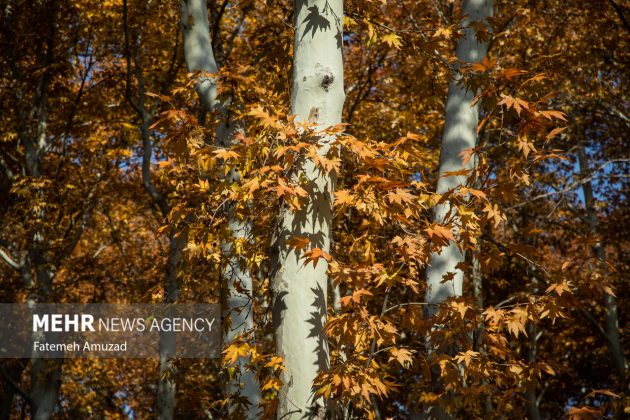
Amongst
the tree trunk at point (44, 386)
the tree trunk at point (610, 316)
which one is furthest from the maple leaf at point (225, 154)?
the tree trunk at point (610, 316)

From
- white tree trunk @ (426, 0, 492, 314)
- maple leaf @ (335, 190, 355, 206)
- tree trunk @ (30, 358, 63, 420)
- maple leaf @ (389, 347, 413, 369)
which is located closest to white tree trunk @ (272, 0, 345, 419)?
maple leaf @ (335, 190, 355, 206)

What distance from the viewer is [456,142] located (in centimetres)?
582

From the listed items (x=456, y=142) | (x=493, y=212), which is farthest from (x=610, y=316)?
(x=493, y=212)

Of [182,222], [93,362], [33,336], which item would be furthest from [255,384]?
[93,362]

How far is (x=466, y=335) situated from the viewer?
449 cm

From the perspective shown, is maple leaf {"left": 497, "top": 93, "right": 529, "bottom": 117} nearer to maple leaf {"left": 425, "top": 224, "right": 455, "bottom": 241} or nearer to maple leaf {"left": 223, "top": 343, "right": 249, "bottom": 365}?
maple leaf {"left": 425, "top": 224, "right": 455, "bottom": 241}

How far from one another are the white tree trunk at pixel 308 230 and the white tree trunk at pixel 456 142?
6.09ft

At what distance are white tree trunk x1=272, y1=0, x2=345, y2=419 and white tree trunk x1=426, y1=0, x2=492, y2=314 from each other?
6.09ft

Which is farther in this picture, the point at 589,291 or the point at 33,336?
the point at 33,336

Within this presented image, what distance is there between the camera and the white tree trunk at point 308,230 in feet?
12.0

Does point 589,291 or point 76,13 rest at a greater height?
point 76,13

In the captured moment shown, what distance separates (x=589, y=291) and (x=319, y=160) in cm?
187

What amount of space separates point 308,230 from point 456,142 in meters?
2.54

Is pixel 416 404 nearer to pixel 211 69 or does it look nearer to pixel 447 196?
pixel 447 196
